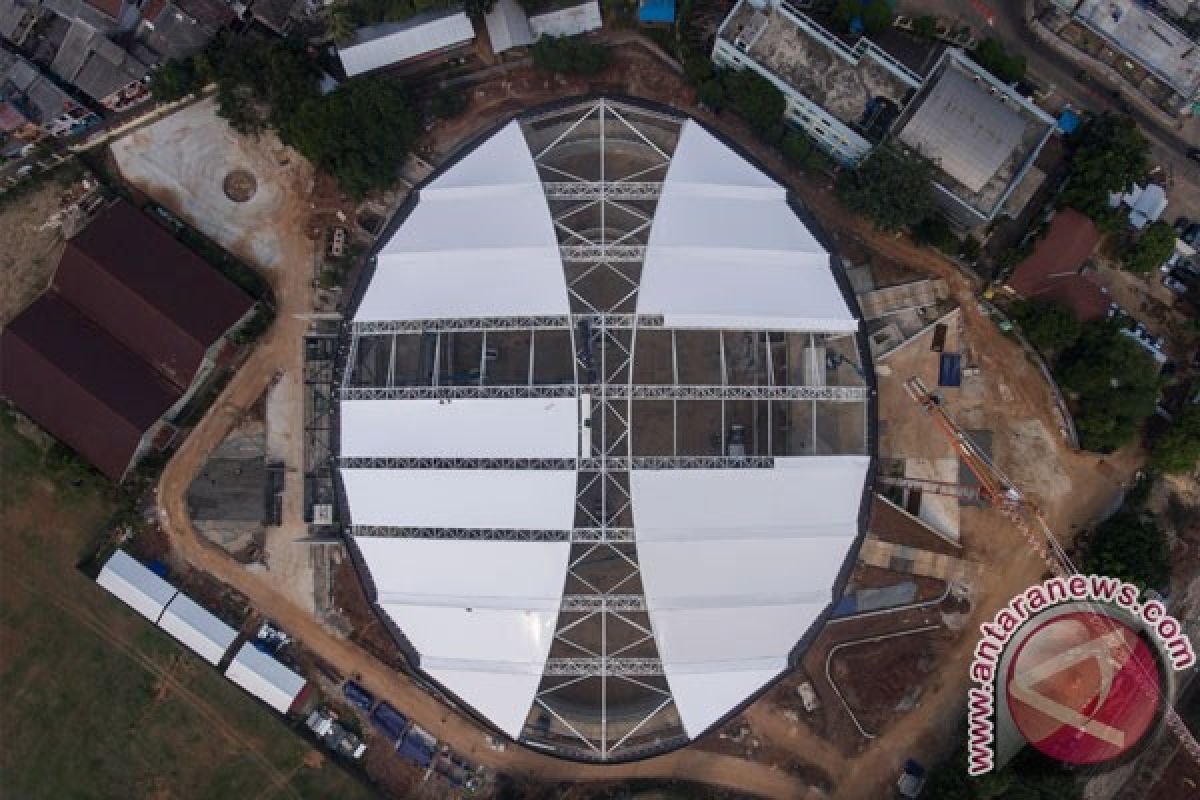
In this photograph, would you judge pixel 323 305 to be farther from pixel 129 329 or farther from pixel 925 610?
pixel 925 610

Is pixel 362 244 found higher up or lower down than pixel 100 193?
higher up

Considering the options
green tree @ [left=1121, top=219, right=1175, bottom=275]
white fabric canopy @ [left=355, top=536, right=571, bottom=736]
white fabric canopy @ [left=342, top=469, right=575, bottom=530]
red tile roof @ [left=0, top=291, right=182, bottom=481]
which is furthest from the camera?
red tile roof @ [left=0, top=291, right=182, bottom=481]

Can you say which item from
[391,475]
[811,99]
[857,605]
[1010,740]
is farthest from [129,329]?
[1010,740]

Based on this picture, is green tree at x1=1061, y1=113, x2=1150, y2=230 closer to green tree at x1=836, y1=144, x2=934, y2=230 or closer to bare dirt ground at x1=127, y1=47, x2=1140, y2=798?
bare dirt ground at x1=127, y1=47, x2=1140, y2=798

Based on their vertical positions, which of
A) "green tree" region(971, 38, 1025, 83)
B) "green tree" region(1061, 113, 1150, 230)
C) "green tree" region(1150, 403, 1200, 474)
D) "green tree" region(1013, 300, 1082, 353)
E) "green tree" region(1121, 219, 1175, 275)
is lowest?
"green tree" region(1150, 403, 1200, 474)

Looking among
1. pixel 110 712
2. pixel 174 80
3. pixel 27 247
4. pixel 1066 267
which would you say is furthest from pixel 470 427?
pixel 1066 267

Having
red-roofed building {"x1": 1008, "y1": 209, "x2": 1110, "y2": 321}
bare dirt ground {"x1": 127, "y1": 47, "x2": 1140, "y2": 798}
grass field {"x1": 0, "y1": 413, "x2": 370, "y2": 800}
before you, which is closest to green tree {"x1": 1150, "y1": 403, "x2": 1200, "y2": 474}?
bare dirt ground {"x1": 127, "y1": 47, "x2": 1140, "y2": 798}
